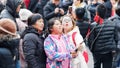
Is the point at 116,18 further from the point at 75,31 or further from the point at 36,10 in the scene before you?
the point at 36,10

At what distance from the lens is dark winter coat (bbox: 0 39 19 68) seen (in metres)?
5.86

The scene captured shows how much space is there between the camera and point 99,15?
8430mm

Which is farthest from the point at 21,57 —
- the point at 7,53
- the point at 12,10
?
the point at 12,10

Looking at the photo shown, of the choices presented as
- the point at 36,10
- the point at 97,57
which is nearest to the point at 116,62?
the point at 97,57

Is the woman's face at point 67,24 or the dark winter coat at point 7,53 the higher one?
the woman's face at point 67,24

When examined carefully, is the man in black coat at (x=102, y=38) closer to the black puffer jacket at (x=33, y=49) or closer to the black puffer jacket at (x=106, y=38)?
the black puffer jacket at (x=106, y=38)

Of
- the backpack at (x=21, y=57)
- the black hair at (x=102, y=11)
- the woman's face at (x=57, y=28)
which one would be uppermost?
the black hair at (x=102, y=11)

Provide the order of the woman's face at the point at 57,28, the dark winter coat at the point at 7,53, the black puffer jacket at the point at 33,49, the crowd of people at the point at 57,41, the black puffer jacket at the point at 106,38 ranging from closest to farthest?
the dark winter coat at the point at 7,53 → the crowd of people at the point at 57,41 → the black puffer jacket at the point at 33,49 → the woman's face at the point at 57,28 → the black puffer jacket at the point at 106,38

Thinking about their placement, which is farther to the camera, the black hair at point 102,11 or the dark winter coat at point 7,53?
the black hair at point 102,11

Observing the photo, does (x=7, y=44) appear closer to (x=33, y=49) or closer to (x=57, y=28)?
(x=33, y=49)

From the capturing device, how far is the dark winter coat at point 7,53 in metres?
5.86

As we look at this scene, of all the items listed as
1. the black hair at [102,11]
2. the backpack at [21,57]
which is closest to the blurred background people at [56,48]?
the backpack at [21,57]

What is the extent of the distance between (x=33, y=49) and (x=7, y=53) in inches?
26.4

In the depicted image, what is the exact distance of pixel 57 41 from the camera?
674 cm
